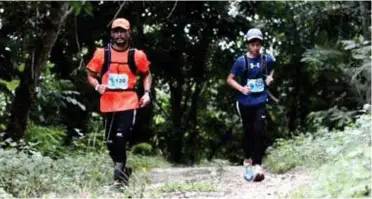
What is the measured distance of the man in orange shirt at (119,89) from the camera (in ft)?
18.9

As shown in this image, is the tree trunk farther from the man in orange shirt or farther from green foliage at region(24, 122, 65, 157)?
the man in orange shirt

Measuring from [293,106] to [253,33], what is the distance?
11231 millimetres

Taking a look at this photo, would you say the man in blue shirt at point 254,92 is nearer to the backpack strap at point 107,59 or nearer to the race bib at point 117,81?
the race bib at point 117,81

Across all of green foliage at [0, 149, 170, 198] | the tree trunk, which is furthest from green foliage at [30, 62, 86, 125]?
green foliage at [0, 149, 170, 198]

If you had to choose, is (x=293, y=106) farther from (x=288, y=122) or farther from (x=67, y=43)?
(x=67, y=43)

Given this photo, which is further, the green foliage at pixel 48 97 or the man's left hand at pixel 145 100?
the green foliage at pixel 48 97

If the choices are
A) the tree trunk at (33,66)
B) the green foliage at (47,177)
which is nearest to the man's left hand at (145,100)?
the green foliage at (47,177)

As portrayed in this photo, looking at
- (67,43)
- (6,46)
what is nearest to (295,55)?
(67,43)

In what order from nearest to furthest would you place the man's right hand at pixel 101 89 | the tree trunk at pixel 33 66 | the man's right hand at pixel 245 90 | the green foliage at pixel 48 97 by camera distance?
the man's right hand at pixel 101 89, the man's right hand at pixel 245 90, the tree trunk at pixel 33 66, the green foliage at pixel 48 97

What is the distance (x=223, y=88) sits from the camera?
1694 cm

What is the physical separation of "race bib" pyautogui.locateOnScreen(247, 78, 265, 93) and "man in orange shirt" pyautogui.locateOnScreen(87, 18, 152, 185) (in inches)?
50.3

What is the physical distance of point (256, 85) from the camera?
6551 mm

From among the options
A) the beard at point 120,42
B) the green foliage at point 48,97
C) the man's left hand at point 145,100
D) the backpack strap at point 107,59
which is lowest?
the green foliage at point 48,97

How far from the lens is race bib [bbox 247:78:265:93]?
21.4 feet
